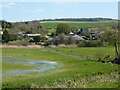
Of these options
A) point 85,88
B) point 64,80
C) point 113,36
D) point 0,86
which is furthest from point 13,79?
point 113,36

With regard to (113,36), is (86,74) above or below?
below

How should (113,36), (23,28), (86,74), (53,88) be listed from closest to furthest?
(53,88) → (86,74) → (113,36) → (23,28)

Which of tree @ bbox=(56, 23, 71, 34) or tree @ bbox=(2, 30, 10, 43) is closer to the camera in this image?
tree @ bbox=(2, 30, 10, 43)

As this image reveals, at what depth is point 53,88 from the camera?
705 inches

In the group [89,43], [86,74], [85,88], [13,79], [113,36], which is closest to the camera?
[85,88]

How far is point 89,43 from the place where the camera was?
6894 cm

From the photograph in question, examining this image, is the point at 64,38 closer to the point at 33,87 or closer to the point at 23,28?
the point at 23,28

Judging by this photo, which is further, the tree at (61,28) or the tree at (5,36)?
the tree at (61,28)

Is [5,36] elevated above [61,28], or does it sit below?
below

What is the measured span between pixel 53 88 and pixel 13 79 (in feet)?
19.5

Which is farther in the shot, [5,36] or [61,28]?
[61,28]

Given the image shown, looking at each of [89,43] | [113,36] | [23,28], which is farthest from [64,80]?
[23,28]

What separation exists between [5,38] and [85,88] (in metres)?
64.6

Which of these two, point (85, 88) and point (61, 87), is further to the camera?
point (61, 87)
